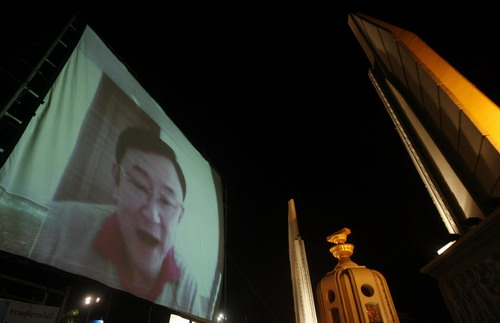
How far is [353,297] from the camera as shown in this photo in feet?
29.1

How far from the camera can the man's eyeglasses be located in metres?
3.92

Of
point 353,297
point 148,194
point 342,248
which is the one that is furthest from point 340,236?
point 148,194

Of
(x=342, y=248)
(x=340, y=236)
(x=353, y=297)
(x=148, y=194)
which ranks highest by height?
(x=340, y=236)

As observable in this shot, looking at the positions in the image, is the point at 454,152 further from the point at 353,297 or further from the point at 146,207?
the point at 353,297

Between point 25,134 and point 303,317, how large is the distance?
30.8 feet

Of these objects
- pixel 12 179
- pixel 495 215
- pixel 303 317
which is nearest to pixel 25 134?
pixel 12 179

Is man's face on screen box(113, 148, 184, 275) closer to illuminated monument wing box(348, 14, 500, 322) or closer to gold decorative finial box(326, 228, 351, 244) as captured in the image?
illuminated monument wing box(348, 14, 500, 322)

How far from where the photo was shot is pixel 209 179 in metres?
6.52

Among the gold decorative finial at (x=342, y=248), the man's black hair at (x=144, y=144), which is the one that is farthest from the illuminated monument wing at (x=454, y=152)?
the gold decorative finial at (x=342, y=248)

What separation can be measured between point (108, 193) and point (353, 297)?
28.2 feet

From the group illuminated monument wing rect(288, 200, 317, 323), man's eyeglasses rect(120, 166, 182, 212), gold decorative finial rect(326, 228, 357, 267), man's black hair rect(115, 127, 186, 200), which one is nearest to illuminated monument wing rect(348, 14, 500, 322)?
man's eyeglasses rect(120, 166, 182, 212)

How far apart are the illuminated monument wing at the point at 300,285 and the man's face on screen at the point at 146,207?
6.80m

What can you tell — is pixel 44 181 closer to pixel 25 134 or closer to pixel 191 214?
pixel 25 134

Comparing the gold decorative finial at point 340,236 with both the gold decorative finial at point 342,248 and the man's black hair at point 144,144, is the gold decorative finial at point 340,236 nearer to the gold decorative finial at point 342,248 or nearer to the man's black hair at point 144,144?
the gold decorative finial at point 342,248
